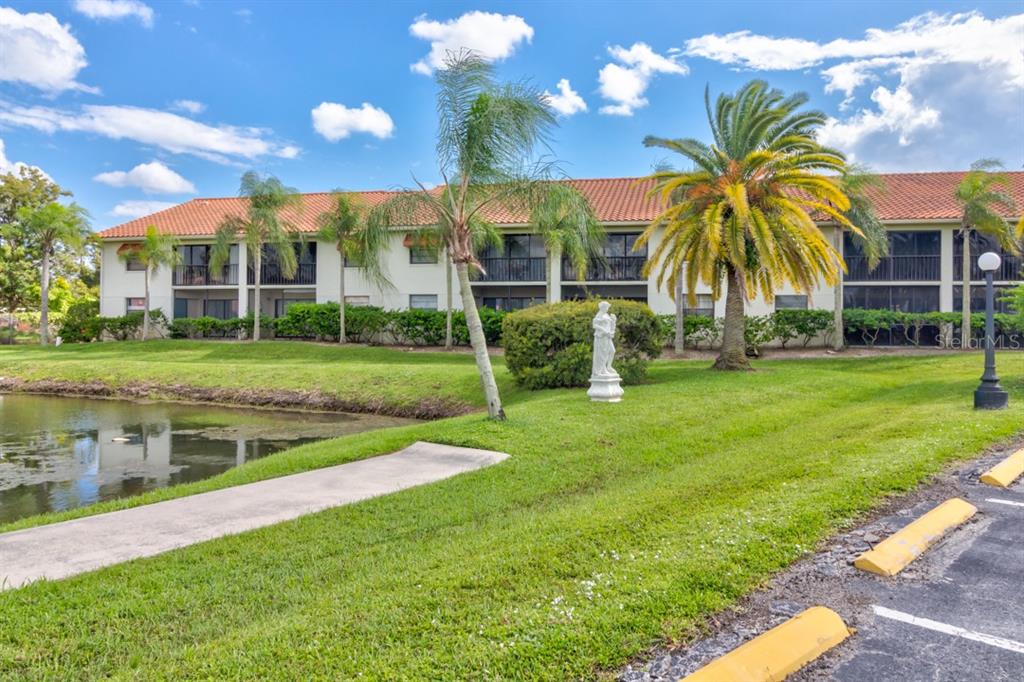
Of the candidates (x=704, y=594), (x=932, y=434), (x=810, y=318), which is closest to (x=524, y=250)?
(x=810, y=318)

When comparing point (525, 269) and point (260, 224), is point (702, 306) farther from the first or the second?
point (260, 224)

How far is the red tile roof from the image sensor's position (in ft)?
101

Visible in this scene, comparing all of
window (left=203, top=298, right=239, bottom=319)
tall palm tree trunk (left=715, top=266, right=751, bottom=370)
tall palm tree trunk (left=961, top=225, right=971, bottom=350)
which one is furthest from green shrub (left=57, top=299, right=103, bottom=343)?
tall palm tree trunk (left=961, top=225, right=971, bottom=350)

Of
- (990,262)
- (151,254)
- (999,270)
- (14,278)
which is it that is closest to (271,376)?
(151,254)

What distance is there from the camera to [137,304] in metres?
38.8

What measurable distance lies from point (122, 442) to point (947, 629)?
15.4 metres

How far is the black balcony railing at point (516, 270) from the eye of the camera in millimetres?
33625

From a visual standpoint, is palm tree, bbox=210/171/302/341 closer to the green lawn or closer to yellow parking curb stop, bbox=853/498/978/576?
the green lawn

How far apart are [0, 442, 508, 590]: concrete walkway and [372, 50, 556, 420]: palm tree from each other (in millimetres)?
2664

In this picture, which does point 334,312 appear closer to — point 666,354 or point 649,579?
point 666,354

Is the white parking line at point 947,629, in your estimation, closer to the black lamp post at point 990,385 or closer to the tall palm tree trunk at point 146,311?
the black lamp post at point 990,385

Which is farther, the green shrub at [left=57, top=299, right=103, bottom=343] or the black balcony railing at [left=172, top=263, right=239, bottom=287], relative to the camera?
the black balcony railing at [left=172, top=263, right=239, bottom=287]

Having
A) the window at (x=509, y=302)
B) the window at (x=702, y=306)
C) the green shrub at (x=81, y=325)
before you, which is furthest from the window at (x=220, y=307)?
the window at (x=702, y=306)

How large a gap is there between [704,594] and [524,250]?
3054cm
